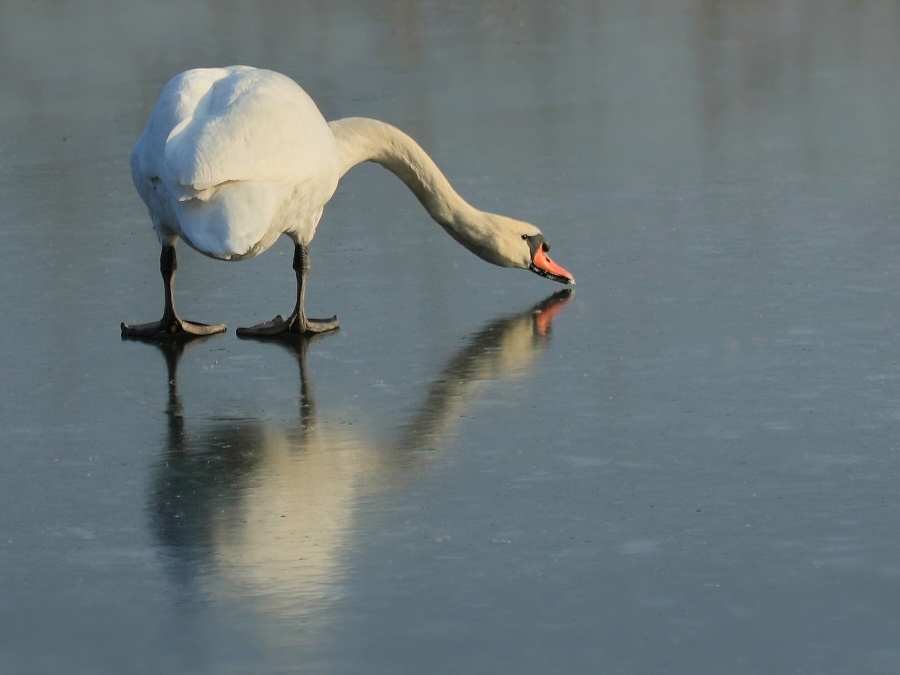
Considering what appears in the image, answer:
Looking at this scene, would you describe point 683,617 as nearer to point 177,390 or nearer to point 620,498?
point 620,498

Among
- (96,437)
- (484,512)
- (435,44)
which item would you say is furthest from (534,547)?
(435,44)

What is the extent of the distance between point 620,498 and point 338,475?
42.6 inches

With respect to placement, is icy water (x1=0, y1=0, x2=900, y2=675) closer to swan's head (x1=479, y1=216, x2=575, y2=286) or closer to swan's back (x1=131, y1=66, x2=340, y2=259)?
swan's head (x1=479, y1=216, x2=575, y2=286)

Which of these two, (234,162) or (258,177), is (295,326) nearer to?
(258,177)

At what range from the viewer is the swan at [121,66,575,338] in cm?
866

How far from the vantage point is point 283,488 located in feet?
23.1

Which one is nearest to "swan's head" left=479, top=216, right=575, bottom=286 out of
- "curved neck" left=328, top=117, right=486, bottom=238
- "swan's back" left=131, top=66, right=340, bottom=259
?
"curved neck" left=328, top=117, right=486, bottom=238

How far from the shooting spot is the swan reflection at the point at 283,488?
19.8ft

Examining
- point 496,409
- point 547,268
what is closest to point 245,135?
point 496,409

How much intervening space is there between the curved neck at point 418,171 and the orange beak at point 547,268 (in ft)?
1.28

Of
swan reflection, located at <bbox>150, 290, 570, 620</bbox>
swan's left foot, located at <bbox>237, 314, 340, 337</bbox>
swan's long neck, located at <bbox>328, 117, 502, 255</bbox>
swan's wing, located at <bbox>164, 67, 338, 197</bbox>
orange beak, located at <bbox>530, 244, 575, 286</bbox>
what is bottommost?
swan reflection, located at <bbox>150, 290, 570, 620</bbox>

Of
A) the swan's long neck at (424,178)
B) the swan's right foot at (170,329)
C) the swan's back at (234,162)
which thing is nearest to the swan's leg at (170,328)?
the swan's right foot at (170,329)

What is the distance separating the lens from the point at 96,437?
779 cm

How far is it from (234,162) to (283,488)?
7.23 feet
